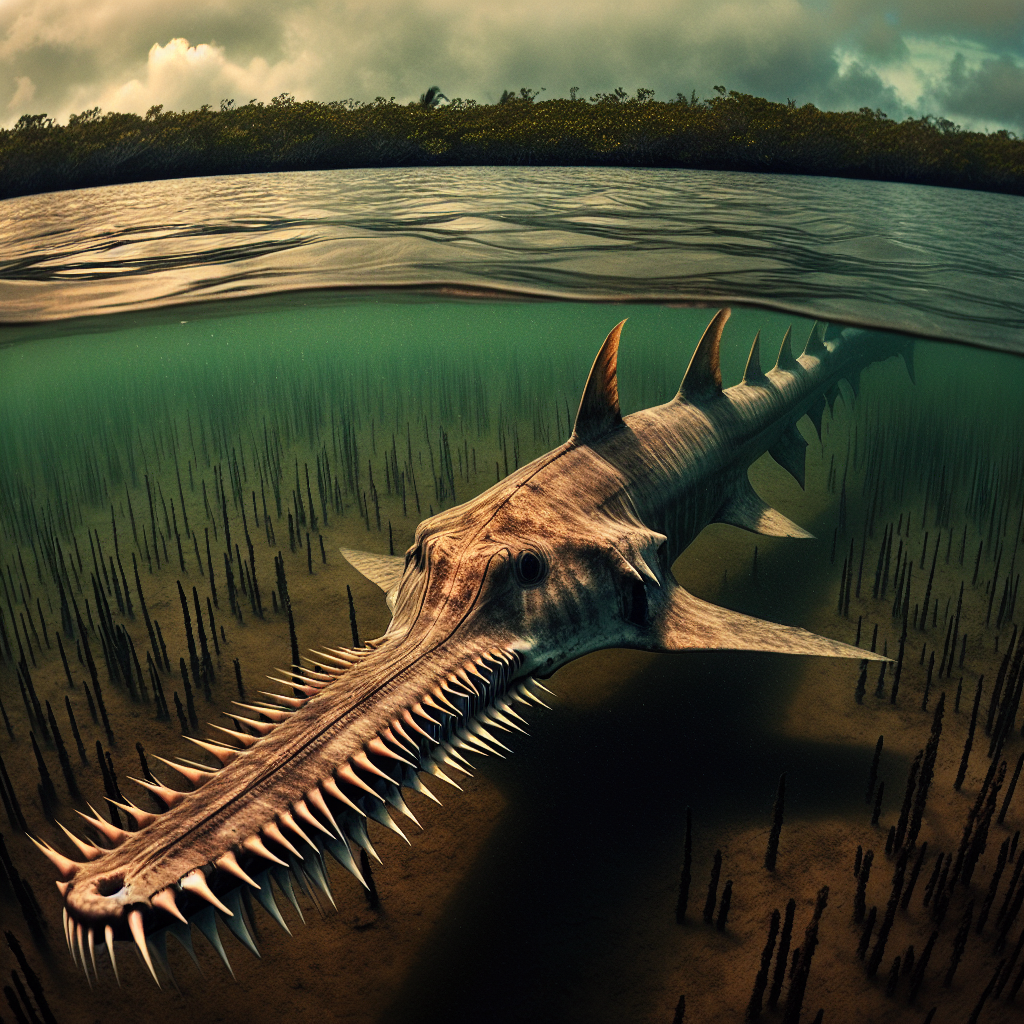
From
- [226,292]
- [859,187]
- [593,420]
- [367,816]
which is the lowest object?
[367,816]

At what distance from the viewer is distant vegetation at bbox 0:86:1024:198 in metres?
10.5

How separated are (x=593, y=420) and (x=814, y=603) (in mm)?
3935

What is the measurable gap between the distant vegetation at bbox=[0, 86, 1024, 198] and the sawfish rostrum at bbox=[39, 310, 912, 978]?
222 inches

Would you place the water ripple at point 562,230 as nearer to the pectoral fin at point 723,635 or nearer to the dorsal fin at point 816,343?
the dorsal fin at point 816,343

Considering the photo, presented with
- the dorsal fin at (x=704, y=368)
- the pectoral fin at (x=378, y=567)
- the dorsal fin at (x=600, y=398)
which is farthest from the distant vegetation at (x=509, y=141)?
the pectoral fin at (x=378, y=567)

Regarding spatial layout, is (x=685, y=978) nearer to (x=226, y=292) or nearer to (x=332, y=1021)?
(x=332, y=1021)

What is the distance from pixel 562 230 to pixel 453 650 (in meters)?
9.62

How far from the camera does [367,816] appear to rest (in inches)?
91.6

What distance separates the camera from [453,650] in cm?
318

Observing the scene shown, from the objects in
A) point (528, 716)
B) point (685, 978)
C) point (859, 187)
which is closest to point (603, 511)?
point (528, 716)

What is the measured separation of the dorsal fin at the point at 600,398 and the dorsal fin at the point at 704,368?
1.47 meters

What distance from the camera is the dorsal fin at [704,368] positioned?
660 centimetres

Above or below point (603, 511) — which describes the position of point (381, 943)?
below

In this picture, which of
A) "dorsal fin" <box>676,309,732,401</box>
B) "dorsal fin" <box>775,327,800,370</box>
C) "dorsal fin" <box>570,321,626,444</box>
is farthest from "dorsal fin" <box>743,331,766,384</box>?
"dorsal fin" <box>570,321,626,444</box>
